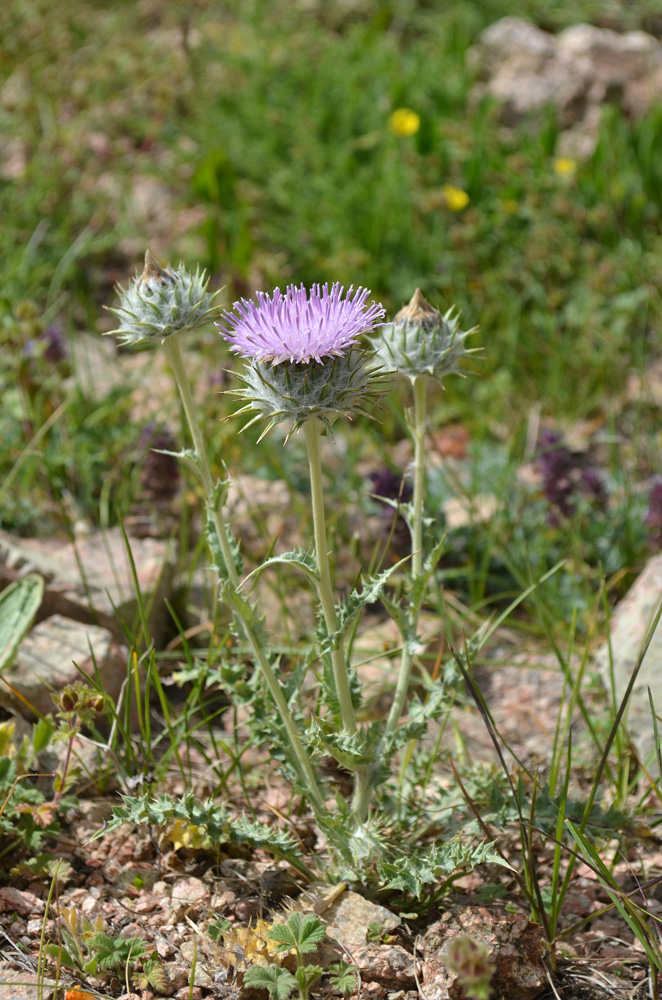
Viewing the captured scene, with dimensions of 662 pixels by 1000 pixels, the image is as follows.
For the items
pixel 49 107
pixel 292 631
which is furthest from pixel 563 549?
pixel 49 107

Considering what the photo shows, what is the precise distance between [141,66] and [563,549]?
5.24m

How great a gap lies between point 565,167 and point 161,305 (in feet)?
13.2

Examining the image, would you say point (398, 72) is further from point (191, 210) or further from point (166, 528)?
point (166, 528)

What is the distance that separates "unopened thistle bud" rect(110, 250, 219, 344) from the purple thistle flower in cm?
19

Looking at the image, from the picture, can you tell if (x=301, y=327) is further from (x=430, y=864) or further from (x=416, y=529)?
(x=430, y=864)

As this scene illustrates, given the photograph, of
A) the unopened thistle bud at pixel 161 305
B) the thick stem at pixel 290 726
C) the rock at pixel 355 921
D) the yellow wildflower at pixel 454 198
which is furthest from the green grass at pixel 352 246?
the unopened thistle bud at pixel 161 305

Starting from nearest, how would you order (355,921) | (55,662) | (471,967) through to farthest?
(471,967) < (355,921) < (55,662)

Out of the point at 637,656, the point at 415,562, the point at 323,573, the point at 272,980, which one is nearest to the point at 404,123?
the point at 637,656

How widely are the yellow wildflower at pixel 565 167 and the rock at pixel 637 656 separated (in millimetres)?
3110

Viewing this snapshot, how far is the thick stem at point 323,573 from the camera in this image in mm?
1820

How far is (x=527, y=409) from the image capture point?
442cm

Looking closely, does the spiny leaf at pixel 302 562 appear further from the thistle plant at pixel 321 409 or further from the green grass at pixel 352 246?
the green grass at pixel 352 246

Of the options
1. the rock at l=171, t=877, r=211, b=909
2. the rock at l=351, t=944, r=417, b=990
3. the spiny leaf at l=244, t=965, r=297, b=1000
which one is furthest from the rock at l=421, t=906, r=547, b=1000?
the rock at l=171, t=877, r=211, b=909

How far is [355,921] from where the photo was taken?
2.10 m
